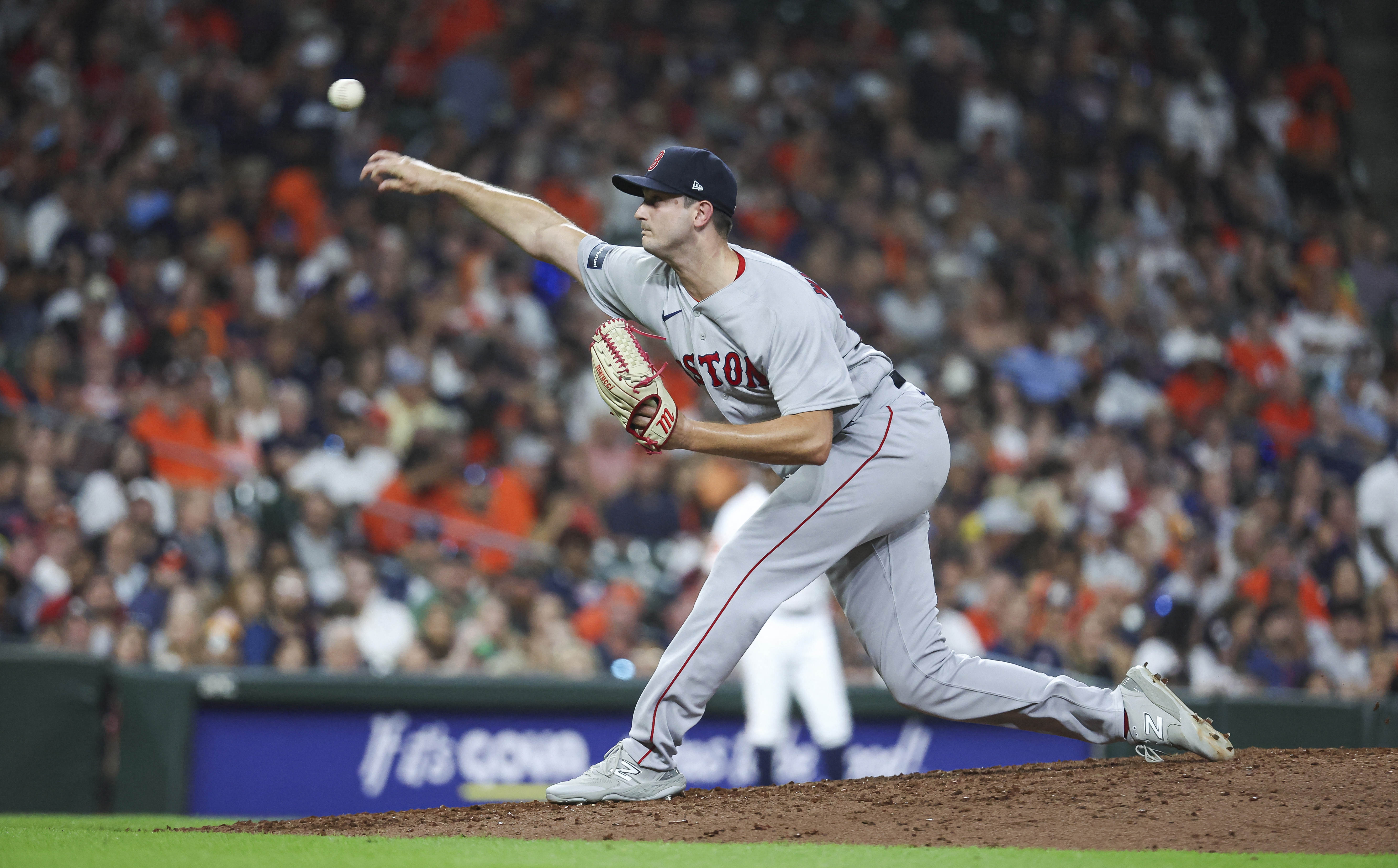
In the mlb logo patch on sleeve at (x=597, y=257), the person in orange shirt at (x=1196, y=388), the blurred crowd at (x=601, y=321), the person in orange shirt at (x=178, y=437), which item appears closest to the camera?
the mlb logo patch on sleeve at (x=597, y=257)

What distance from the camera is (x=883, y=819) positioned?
12.5ft

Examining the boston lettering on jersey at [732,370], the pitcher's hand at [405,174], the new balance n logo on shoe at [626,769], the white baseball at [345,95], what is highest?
the white baseball at [345,95]

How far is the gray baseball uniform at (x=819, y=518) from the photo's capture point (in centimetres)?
382

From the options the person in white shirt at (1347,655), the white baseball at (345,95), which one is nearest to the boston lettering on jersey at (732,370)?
the white baseball at (345,95)

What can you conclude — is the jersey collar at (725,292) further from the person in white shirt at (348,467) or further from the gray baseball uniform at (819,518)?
the person in white shirt at (348,467)

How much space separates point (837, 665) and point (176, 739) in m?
3.13

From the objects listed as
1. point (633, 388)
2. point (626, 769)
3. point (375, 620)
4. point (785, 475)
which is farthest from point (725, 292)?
point (375, 620)

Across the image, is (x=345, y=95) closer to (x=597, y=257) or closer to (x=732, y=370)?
(x=597, y=257)

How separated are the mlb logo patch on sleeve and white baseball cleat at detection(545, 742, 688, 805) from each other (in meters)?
1.36

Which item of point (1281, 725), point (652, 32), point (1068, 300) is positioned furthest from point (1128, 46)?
point (1281, 725)

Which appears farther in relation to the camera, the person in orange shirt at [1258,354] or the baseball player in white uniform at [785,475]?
the person in orange shirt at [1258,354]

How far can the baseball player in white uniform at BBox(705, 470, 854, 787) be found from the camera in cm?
696

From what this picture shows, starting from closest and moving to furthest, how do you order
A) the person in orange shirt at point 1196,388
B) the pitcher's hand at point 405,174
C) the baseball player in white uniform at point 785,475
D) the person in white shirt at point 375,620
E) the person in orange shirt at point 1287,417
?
the baseball player in white uniform at point 785,475
the pitcher's hand at point 405,174
the person in white shirt at point 375,620
the person in orange shirt at point 1287,417
the person in orange shirt at point 1196,388

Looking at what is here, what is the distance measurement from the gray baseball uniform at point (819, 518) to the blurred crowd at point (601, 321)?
384cm
